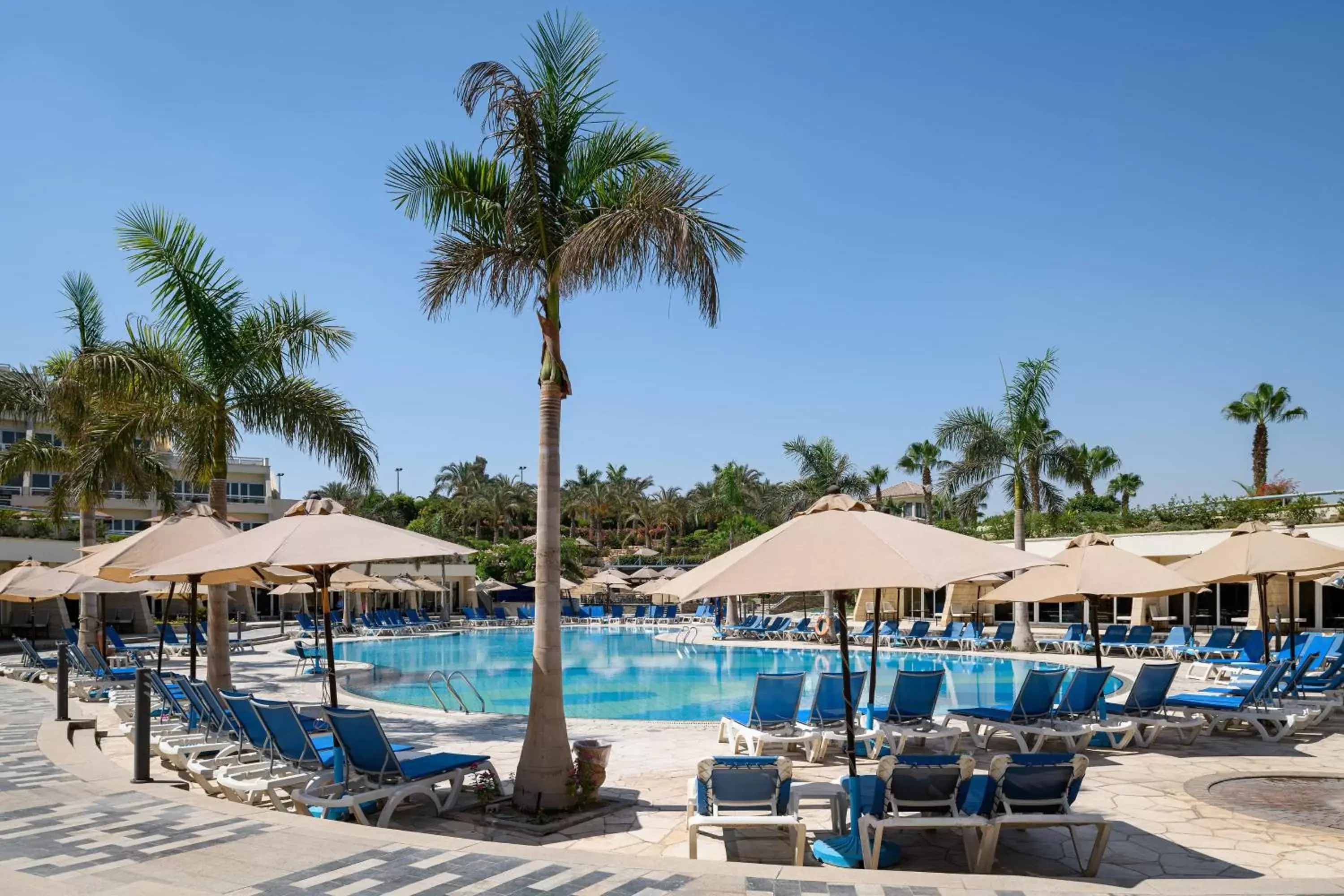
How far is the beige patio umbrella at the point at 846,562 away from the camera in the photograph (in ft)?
18.9

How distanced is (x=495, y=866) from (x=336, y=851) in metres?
1.13

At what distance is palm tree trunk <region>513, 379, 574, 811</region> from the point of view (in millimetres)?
7602

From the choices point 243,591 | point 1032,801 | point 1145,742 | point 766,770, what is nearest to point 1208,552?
point 1145,742

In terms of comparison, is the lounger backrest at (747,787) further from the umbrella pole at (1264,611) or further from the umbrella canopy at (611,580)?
the umbrella canopy at (611,580)

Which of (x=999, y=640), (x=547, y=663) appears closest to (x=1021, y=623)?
(x=999, y=640)

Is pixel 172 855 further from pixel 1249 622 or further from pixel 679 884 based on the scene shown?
pixel 1249 622

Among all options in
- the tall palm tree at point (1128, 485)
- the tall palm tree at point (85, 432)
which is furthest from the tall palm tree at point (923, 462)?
the tall palm tree at point (85, 432)

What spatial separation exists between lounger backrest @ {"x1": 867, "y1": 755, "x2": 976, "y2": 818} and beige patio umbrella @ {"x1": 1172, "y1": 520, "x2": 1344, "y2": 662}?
832 cm

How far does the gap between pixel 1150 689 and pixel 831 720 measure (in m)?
3.51

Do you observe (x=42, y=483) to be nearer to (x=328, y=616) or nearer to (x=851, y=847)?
(x=328, y=616)

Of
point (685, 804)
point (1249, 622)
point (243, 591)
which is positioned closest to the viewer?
point (685, 804)

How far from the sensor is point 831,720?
1020cm

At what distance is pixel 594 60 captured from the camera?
27.3 feet

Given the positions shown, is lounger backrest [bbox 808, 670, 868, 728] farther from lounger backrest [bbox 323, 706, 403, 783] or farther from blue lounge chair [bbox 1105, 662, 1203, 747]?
lounger backrest [bbox 323, 706, 403, 783]
